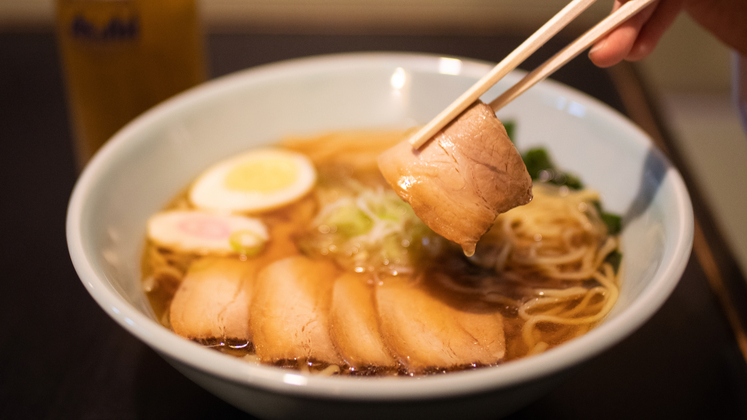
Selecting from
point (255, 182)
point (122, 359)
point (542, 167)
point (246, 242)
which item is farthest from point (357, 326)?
point (542, 167)

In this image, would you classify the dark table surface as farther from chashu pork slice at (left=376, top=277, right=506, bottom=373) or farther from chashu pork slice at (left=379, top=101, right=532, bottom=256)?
chashu pork slice at (left=379, top=101, right=532, bottom=256)

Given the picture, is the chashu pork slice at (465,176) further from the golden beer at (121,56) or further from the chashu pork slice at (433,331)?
the golden beer at (121,56)

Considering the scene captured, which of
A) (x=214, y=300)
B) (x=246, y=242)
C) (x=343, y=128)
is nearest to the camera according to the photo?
(x=214, y=300)

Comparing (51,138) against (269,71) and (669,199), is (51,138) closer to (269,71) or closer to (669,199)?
(269,71)

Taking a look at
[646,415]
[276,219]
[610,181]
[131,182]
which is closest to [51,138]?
[131,182]

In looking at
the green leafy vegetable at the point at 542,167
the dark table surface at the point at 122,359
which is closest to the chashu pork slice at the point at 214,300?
the dark table surface at the point at 122,359

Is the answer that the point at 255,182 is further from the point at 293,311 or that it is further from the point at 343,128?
the point at 293,311

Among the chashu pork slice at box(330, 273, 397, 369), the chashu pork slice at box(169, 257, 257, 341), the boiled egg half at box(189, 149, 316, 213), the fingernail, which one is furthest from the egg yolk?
the fingernail
